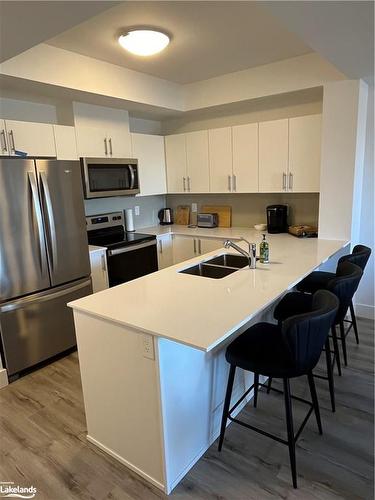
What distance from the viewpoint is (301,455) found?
75.5 inches

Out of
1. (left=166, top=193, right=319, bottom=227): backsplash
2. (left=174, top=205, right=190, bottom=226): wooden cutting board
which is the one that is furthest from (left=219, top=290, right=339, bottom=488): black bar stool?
(left=174, top=205, right=190, bottom=226): wooden cutting board

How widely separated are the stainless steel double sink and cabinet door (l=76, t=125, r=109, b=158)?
70.9 inches

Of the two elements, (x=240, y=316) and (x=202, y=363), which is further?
(x=202, y=363)

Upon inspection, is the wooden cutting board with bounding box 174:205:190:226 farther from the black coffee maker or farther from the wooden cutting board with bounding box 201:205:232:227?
the black coffee maker

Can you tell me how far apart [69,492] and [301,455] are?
4.20ft

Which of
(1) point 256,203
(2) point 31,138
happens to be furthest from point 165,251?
(2) point 31,138

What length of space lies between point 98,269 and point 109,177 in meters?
1.04

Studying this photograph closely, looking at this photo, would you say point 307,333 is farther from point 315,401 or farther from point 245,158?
point 245,158

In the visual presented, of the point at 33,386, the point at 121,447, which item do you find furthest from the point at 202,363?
the point at 33,386

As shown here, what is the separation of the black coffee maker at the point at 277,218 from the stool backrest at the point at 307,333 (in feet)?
7.44

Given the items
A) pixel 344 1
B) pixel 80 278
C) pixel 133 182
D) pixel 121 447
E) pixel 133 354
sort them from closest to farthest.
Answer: pixel 344 1, pixel 133 354, pixel 121 447, pixel 80 278, pixel 133 182

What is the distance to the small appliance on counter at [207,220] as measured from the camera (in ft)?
14.7

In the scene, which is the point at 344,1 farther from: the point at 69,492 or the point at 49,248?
the point at 69,492

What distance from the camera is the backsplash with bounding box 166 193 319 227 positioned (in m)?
3.88
